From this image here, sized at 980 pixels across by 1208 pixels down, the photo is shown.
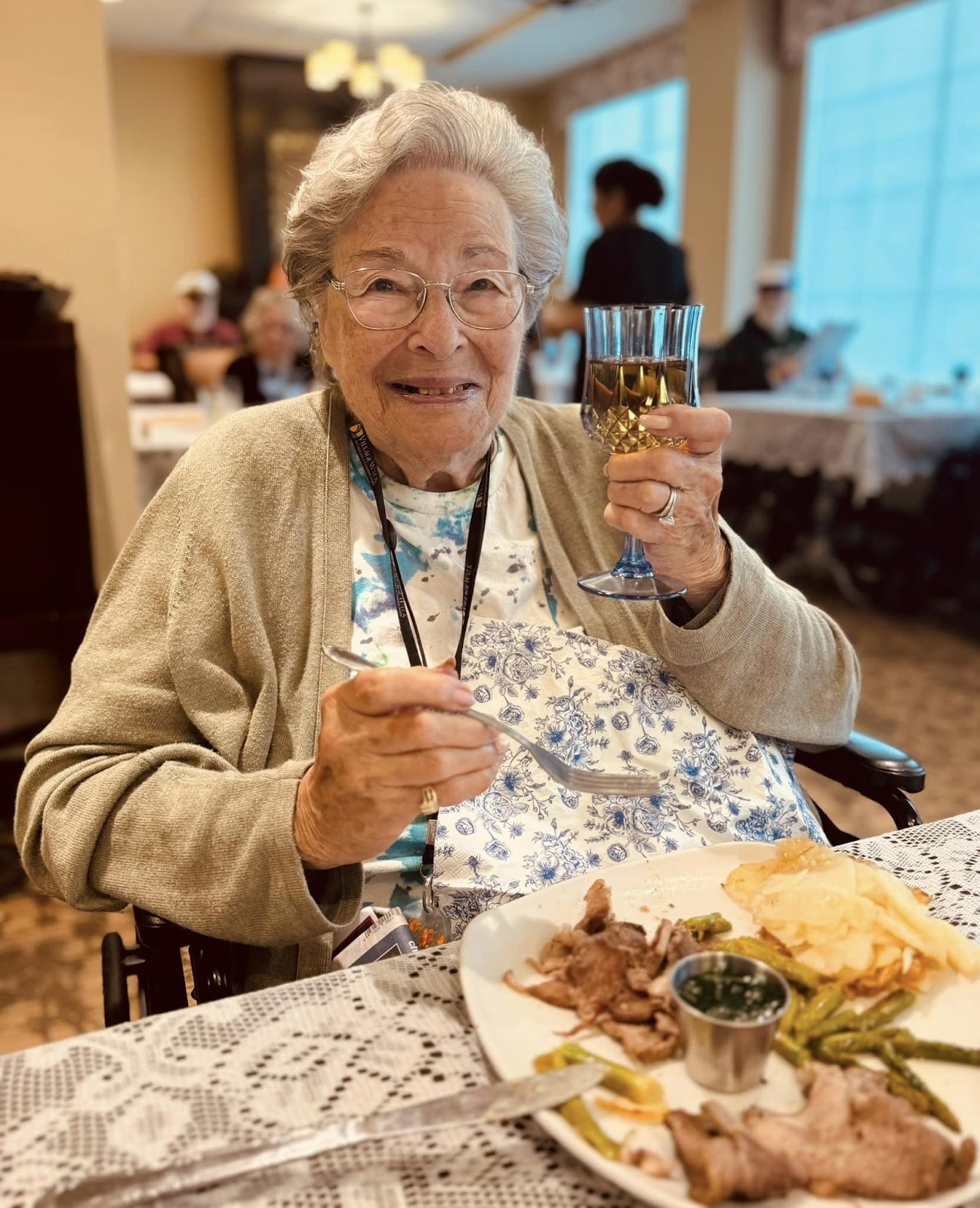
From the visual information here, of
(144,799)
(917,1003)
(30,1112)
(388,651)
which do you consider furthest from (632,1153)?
(388,651)

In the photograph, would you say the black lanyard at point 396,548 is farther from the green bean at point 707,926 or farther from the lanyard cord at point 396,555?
the green bean at point 707,926

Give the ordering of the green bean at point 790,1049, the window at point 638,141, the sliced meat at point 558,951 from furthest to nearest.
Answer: the window at point 638,141 → the sliced meat at point 558,951 → the green bean at point 790,1049

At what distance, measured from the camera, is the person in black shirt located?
4.68 m

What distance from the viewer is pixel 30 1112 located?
67cm

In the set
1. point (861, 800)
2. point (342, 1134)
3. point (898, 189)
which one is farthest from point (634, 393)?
point (898, 189)

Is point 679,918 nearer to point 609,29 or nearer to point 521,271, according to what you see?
point 521,271

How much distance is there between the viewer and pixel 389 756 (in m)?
0.83

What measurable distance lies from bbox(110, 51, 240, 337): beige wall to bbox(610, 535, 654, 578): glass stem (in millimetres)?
8419

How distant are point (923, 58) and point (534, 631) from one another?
657cm

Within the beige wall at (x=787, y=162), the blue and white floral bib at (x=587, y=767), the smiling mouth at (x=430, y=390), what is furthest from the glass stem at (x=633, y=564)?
the beige wall at (x=787, y=162)

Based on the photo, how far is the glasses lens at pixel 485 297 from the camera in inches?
48.2

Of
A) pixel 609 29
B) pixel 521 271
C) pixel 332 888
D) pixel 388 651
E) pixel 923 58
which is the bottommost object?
pixel 332 888

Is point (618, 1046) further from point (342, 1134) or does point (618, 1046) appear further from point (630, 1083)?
point (342, 1134)

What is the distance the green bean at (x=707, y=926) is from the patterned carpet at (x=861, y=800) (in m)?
1.57
